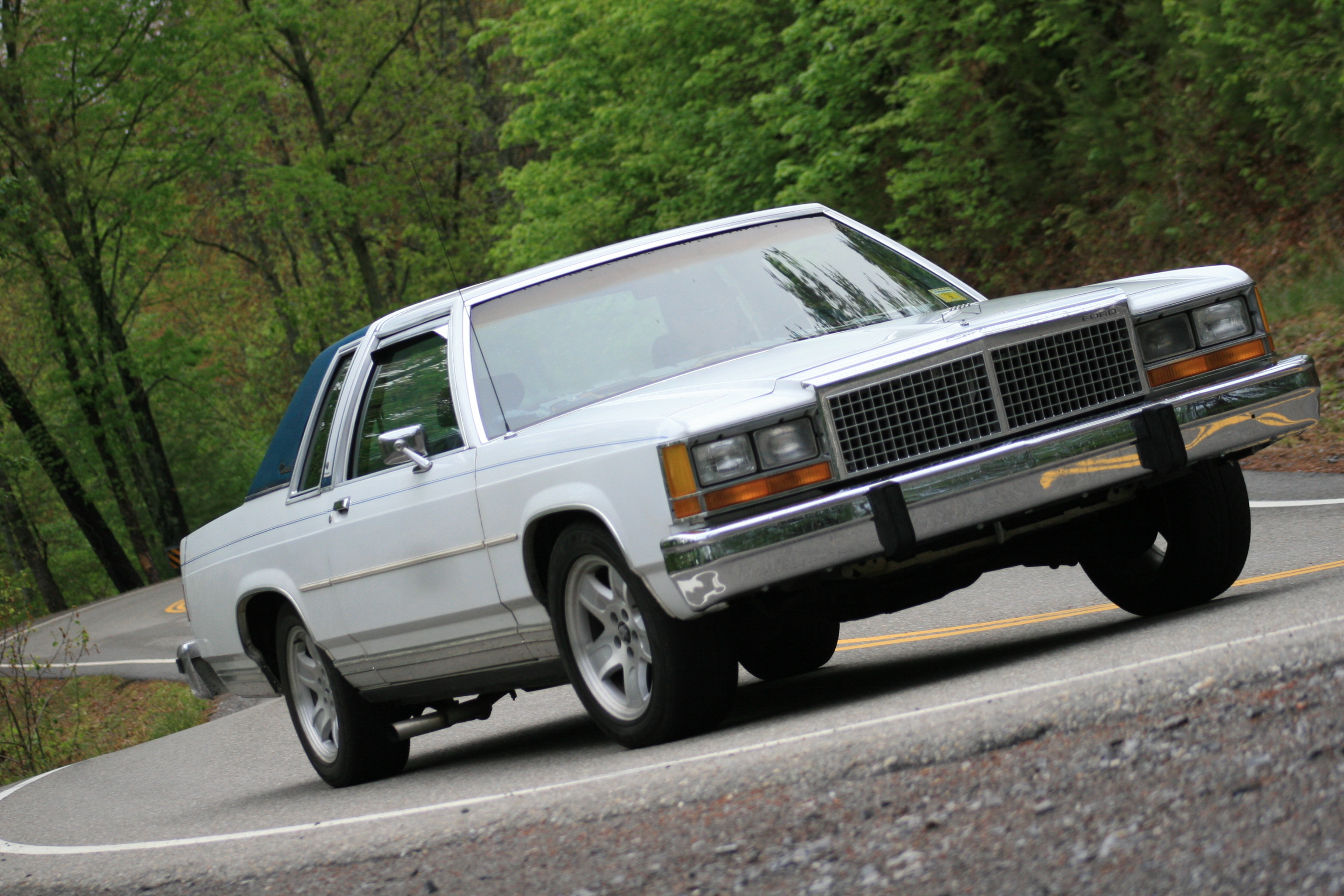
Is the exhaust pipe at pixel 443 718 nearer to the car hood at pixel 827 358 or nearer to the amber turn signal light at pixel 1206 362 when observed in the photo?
the car hood at pixel 827 358

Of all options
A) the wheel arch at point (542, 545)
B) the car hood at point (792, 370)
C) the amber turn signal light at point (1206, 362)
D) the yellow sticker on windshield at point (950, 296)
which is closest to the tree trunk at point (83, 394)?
the yellow sticker on windshield at point (950, 296)

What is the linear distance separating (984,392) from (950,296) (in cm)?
129

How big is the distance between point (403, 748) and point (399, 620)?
1346mm

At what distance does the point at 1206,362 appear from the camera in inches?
229

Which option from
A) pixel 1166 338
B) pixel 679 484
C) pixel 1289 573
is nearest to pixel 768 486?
pixel 679 484

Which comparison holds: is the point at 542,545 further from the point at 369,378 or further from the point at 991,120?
the point at 991,120

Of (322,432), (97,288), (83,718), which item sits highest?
(97,288)

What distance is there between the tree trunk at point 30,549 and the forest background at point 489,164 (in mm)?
175

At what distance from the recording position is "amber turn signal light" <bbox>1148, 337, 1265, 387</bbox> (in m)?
5.77

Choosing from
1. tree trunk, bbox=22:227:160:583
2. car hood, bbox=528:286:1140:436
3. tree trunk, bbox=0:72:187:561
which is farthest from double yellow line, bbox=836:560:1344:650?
tree trunk, bbox=22:227:160:583

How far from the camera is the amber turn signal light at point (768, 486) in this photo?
509cm

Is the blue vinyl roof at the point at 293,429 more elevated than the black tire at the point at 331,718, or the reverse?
the blue vinyl roof at the point at 293,429

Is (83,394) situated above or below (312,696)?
above

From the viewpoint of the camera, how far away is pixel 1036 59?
20922mm
